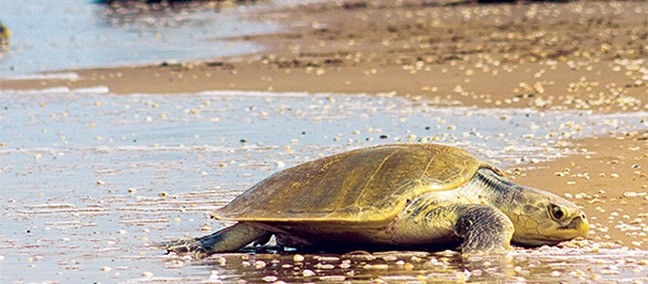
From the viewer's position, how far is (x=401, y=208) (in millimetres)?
8352

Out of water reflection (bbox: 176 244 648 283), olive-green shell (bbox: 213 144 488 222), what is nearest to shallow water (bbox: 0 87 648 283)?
water reflection (bbox: 176 244 648 283)

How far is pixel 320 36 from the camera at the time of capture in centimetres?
3067

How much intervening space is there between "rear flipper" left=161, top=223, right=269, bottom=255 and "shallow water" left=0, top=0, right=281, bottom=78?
15.7 m

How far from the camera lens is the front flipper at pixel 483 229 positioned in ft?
26.7

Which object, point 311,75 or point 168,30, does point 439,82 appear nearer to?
point 311,75

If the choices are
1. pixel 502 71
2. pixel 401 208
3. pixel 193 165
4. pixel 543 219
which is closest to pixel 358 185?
pixel 401 208

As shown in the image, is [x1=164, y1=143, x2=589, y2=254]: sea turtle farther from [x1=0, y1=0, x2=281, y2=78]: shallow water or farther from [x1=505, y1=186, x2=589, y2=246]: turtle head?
[x1=0, y1=0, x2=281, y2=78]: shallow water

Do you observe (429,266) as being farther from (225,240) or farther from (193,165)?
(193,165)

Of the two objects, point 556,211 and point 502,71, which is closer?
point 556,211

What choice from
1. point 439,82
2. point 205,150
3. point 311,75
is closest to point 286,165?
point 205,150

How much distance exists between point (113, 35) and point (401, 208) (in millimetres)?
27660

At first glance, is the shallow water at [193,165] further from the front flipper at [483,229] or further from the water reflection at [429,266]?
the front flipper at [483,229]

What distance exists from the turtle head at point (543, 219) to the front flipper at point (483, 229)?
17cm

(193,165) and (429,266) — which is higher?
(429,266)
